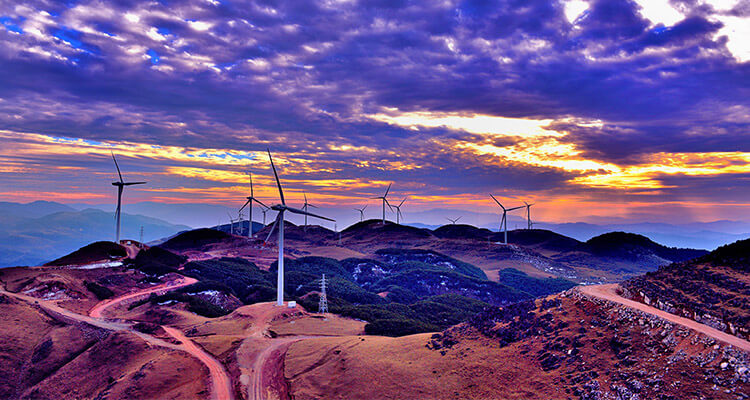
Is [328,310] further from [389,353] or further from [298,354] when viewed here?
[389,353]

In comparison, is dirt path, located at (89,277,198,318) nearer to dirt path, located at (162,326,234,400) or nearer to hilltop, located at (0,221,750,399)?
hilltop, located at (0,221,750,399)

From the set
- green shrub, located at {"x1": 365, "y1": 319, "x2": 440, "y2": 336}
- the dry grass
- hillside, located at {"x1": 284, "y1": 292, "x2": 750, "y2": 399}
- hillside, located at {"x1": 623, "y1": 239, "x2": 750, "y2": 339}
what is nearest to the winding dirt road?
hillside, located at {"x1": 284, "y1": 292, "x2": 750, "y2": 399}

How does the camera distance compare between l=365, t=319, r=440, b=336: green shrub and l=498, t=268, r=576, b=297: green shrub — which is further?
l=498, t=268, r=576, b=297: green shrub

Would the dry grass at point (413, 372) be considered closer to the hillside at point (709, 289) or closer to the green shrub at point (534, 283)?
the hillside at point (709, 289)

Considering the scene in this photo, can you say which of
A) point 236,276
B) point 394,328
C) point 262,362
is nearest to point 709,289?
point 394,328

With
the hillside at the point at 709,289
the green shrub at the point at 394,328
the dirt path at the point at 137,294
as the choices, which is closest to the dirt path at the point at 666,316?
the hillside at the point at 709,289

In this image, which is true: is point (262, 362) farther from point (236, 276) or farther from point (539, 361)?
point (236, 276)
